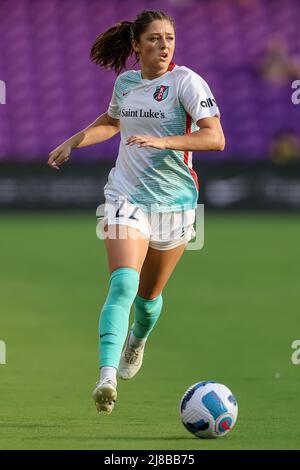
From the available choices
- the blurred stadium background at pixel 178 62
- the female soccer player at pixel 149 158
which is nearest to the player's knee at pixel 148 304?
the female soccer player at pixel 149 158

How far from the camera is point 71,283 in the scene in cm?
1389

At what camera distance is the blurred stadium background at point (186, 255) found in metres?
6.95

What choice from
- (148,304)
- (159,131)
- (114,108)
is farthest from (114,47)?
(148,304)

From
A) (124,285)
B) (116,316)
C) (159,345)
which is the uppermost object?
(124,285)

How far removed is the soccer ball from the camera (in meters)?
5.98

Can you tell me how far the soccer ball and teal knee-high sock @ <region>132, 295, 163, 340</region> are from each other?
1437mm

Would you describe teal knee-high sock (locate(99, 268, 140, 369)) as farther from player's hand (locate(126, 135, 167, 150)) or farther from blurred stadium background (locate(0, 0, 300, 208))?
blurred stadium background (locate(0, 0, 300, 208))

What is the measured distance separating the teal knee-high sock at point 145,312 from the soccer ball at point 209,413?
56.6 inches

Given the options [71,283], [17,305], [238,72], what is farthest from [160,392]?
[238,72]

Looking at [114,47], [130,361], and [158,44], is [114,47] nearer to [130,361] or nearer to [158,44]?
[158,44]

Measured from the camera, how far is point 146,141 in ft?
20.1

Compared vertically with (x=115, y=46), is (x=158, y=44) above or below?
above

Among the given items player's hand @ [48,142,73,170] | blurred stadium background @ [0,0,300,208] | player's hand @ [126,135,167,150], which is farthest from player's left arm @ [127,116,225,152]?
blurred stadium background @ [0,0,300,208]

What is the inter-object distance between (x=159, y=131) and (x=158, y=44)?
19.8 inches
